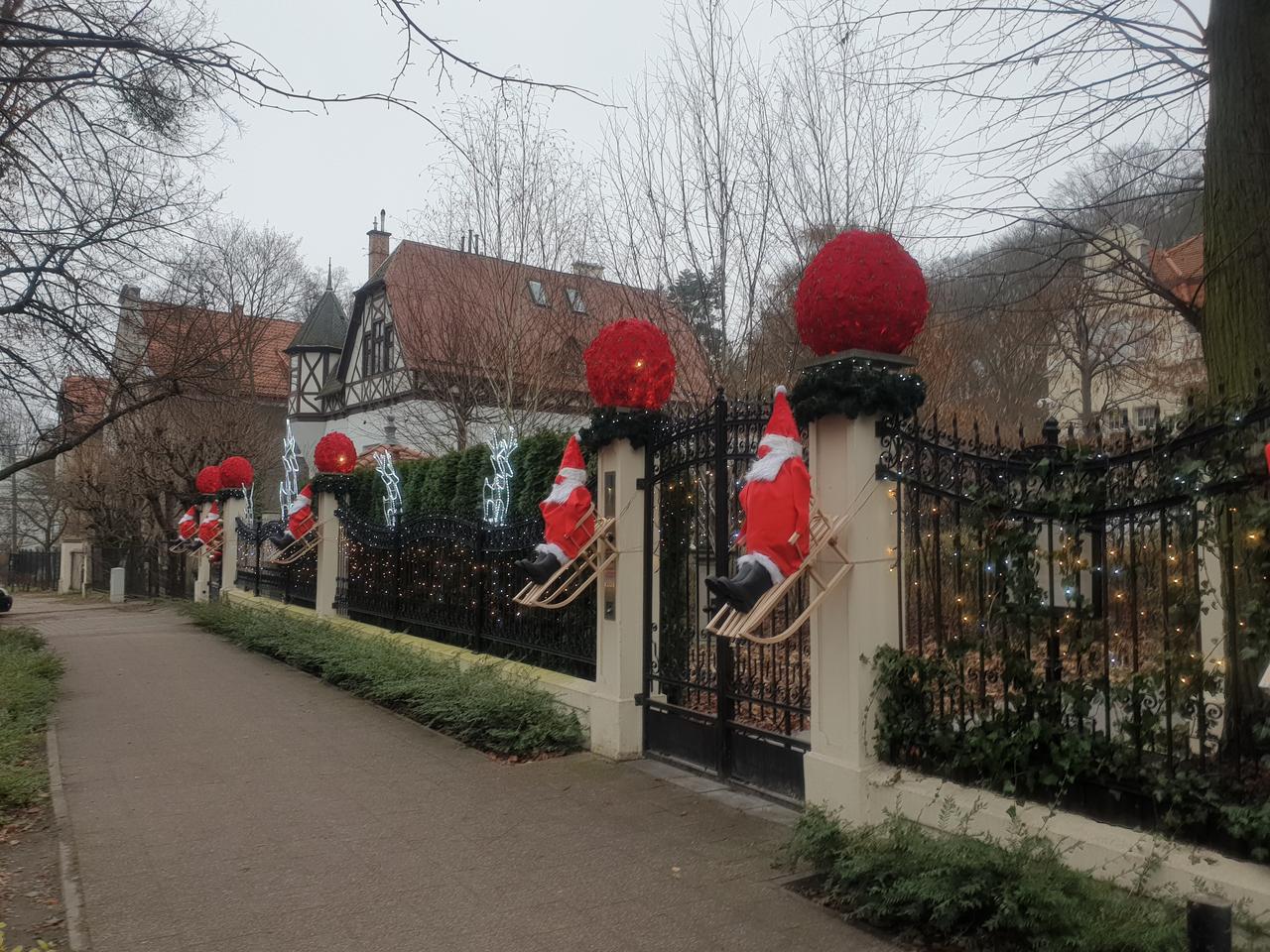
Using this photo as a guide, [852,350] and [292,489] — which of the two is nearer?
[852,350]

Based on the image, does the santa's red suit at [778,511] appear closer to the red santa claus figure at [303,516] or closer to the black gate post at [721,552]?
the black gate post at [721,552]

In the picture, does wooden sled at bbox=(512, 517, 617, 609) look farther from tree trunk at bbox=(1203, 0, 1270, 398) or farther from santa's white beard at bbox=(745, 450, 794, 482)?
tree trunk at bbox=(1203, 0, 1270, 398)

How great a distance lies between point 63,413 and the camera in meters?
12.3

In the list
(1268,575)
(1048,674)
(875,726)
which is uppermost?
(1268,575)

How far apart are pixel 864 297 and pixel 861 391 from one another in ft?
1.76

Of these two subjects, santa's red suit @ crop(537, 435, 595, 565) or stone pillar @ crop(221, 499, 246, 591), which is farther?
stone pillar @ crop(221, 499, 246, 591)

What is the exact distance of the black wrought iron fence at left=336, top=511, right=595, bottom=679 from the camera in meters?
9.55

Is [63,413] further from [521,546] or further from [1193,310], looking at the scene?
[1193,310]

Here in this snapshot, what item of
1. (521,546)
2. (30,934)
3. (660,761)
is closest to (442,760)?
(660,761)

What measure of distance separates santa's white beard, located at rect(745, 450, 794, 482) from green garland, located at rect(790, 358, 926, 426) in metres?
0.42

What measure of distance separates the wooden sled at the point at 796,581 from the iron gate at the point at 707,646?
0.89m

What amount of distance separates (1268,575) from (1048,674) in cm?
121

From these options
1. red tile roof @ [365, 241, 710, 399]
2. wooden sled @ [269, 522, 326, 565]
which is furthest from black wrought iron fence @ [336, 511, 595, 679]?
red tile roof @ [365, 241, 710, 399]

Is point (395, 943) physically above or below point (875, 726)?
below
